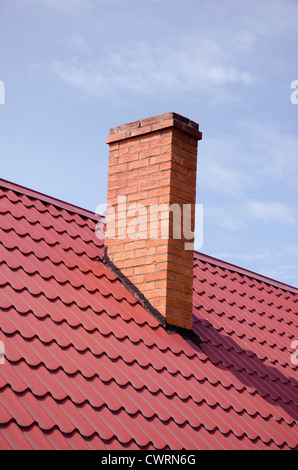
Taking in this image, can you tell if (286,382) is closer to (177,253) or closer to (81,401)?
(177,253)

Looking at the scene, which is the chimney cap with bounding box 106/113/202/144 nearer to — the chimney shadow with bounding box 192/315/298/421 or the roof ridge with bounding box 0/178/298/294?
the roof ridge with bounding box 0/178/298/294

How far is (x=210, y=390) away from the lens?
629 cm

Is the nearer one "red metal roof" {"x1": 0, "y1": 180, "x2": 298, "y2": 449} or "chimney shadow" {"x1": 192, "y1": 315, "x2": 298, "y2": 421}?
"red metal roof" {"x1": 0, "y1": 180, "x2": 298, "y2": 449}

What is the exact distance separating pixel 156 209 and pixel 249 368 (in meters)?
1.93

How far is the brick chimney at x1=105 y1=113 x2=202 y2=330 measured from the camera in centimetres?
693

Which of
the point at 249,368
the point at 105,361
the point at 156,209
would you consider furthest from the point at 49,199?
the point at 249,368

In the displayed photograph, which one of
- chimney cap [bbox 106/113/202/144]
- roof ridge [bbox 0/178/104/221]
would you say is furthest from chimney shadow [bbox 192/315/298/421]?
chimney cap [bbox 106/113/202/144]

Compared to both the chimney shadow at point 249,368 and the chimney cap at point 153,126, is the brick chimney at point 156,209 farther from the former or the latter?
the chimney shadow at point 249,368

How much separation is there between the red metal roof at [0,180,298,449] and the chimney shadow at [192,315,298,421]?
2 cm

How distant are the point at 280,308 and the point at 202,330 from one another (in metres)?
2.57

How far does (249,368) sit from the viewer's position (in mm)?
7180

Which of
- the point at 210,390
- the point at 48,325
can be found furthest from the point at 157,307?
the point at 48,325

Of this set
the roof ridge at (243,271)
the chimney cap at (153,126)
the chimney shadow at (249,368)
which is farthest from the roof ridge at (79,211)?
the chimney shadow at (249,368)

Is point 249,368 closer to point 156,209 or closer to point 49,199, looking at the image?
point 156,209
